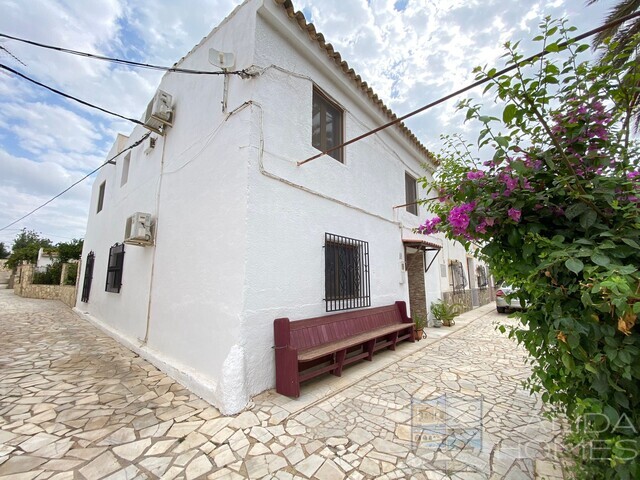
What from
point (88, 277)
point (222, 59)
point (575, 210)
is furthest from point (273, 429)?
point (88, 277)

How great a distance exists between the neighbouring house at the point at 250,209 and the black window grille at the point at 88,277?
368 cm

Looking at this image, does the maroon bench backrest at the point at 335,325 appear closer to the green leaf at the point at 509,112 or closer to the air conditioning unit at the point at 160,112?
the green leaf at the point at 509,112

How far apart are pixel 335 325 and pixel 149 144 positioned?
6.01 meters

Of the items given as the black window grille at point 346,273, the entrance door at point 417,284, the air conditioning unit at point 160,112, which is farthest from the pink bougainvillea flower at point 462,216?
the entrance door at point 417,284

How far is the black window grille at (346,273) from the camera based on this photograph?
192 inches

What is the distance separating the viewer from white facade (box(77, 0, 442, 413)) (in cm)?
367

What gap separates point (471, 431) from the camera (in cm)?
287

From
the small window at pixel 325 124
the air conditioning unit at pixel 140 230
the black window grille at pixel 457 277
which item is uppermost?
the small window at pixel 325 124

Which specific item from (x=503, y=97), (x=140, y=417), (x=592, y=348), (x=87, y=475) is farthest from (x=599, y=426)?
(x=140, y=417)

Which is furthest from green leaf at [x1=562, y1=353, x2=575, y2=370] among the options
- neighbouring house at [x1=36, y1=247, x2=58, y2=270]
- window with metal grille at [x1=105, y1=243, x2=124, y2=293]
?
neighbouring house at [x1=36, y1=247, x2=58, y2=270]

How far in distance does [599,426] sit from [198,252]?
4.52m

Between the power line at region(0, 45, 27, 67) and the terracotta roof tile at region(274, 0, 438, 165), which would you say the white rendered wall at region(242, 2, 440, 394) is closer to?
the terracotta roof tile at region(274, 0, 438, 165)

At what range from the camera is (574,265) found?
4.82 feet

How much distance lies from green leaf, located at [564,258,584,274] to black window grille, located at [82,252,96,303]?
40.1ft
